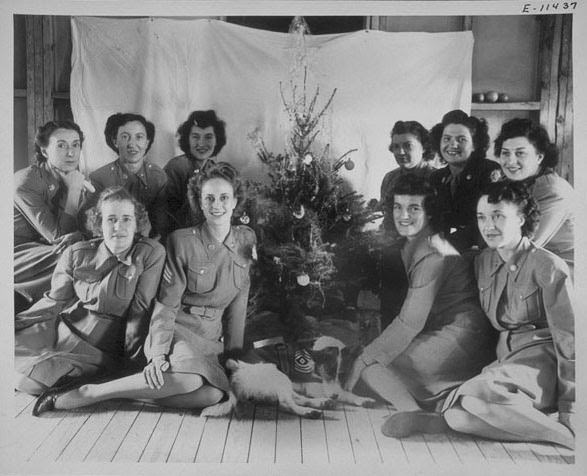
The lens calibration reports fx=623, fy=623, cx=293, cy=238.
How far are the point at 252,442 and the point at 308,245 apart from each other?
0.66 meters

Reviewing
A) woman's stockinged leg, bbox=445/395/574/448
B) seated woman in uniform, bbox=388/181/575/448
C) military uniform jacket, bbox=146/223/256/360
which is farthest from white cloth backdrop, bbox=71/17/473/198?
woman's stockinged leg, bbox=445/395/574/448

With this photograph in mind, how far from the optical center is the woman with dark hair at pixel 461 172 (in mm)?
2008

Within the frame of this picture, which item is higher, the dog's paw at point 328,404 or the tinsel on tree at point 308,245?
the tinsel on tree at point 308,245

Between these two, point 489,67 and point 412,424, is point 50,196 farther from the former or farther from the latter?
point 489,67

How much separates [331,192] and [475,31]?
705 mm

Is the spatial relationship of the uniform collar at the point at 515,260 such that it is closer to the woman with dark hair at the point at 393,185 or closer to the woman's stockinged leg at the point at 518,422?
the woman with dark hair at the point at 393,185

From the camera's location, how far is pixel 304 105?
2039 mm

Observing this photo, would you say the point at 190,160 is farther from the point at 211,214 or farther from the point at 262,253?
the point at 262,253

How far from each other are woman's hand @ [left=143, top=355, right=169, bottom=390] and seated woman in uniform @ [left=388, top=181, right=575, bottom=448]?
75cm

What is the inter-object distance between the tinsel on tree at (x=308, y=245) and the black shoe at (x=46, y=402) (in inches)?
28.3

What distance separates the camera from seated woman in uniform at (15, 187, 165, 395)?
2.04 m

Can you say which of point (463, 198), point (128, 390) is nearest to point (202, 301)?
point (128, 390)

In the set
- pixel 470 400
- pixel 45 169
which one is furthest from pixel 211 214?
pixel 470 400

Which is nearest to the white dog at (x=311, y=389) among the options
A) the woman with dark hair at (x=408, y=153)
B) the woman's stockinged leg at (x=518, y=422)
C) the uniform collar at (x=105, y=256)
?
the woman's stockinged leg at (x=518, y=422)
